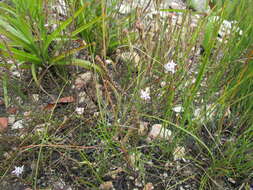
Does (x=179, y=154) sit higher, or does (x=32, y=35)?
(x=32, y=35)

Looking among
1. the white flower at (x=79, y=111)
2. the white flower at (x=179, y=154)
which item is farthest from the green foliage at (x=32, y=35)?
the white flower at (x=179, y=154)

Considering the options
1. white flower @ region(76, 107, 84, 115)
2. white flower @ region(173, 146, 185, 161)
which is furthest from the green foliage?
white flower @ region(173, 146, 185, 161)

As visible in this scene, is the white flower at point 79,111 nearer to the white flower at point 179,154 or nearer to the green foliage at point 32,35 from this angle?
the green foliage at point 32,35

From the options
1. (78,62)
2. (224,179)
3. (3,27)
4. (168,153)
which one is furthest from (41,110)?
(224,179)

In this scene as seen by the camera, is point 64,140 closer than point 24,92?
Yes

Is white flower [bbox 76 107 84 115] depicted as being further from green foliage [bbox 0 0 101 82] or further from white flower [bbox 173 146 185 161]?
white flower [bbox 173 146 185 161]

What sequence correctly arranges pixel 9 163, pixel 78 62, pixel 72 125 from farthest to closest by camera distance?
pixel 78 62 → pixel 72 125 → pixel 9 163

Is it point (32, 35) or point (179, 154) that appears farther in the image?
point (32, 35)

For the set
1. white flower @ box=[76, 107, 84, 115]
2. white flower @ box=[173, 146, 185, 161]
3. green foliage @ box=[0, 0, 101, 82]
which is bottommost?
white flower @ box=[173, 146, 185, 161]

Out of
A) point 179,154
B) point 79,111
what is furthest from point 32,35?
point 179,154

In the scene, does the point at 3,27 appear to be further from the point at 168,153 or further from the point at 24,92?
the point at 168,153

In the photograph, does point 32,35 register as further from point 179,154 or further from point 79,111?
point 179,154
